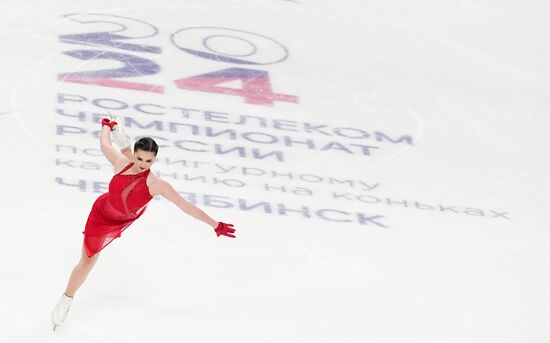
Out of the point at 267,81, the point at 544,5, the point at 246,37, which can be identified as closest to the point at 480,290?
the point at 267,81

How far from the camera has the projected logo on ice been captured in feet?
25.4

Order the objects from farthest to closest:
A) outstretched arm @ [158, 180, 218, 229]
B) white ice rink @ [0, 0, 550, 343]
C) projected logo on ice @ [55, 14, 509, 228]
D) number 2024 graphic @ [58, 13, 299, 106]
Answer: number 2024 graphic @ [58, 13, 299, 106]
projected logo on ice @ [55, 14, 509, 228]
white ice rink @ [0, 0, 550, 343]
outstretched arm @ [158, 180, 218, 229]

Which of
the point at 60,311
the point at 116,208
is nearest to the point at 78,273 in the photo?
the point at 60,311

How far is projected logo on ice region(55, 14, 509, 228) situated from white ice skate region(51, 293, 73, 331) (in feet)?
5.13

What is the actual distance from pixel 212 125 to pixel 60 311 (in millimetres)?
2956

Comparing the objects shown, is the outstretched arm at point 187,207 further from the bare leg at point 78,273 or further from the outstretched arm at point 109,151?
the bare leg at point 78,273

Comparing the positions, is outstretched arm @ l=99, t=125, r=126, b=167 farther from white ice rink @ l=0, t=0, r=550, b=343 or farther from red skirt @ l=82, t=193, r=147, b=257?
white ice rink @ l=0, t=0, r=550, b=343

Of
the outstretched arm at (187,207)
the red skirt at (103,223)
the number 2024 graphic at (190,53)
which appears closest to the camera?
the outstretched arm at (187,207)

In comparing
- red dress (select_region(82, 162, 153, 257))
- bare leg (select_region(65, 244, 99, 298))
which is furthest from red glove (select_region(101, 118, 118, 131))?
bare leg (select_region(65, 244, 99, 298))

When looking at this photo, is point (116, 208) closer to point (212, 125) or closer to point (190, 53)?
point (212, 125)

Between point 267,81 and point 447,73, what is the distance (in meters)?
1.72

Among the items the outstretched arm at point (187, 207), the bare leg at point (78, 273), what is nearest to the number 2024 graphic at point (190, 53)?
the bare leg at point (78, 273)

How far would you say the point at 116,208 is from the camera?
18.9ft

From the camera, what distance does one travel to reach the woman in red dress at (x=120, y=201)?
564 centimetres
